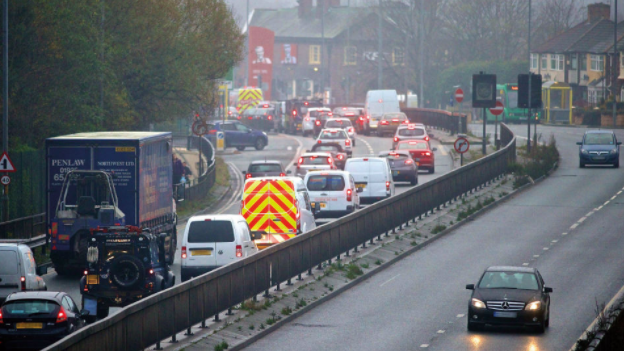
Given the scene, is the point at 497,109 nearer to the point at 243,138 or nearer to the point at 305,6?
the point at 243,138

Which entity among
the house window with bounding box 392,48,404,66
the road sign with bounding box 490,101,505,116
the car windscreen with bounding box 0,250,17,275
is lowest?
the car windscreen with bounding box 0,250,17,275

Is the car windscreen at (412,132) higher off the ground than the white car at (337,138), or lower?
higher

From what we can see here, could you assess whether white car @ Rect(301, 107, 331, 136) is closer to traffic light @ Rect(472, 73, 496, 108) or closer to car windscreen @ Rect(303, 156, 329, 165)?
traffic light @ Rect(472, 73, 496, 108)

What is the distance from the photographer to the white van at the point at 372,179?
3469 cm

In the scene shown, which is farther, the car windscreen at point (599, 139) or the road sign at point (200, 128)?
the car windscreen at point (599, 139)

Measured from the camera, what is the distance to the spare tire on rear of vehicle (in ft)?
58.1

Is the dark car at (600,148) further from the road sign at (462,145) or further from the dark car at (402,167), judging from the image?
the dark car at (402,167)

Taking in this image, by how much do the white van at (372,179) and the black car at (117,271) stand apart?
56.6ft

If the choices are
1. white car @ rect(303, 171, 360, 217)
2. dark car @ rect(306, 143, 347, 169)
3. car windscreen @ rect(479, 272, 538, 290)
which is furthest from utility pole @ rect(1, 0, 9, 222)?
dark car @ rect(306, 143, 347, 169)

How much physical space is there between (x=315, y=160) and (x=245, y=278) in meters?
19.9

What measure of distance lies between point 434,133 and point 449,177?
36.1m

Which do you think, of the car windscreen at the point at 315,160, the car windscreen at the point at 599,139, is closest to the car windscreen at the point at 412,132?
the car windscreen at the point at 599,139

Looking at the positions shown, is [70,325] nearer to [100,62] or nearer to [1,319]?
[1,319]

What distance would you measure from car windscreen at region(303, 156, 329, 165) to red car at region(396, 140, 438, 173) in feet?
27.7
